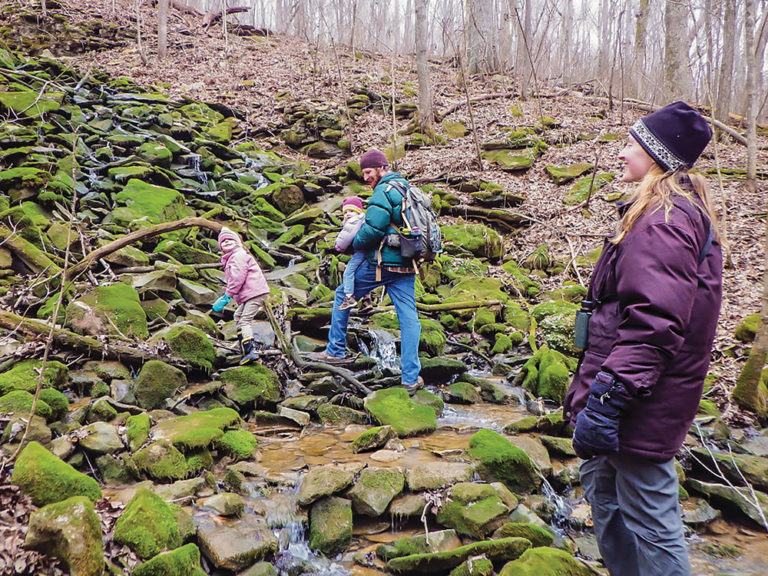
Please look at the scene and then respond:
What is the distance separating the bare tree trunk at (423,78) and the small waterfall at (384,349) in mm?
10697

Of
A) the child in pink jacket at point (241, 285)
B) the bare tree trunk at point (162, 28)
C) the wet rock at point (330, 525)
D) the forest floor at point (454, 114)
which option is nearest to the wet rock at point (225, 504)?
the wet rock at point (330, 525)

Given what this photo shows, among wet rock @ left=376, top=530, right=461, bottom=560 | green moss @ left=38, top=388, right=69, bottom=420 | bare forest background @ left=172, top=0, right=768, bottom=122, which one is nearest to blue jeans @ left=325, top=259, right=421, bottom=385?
wet rock @ left=376, top=530, right=461, bottom=560

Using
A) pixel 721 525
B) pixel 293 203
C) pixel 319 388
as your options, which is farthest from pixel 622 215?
pixel 293 203

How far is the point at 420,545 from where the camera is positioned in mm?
3186

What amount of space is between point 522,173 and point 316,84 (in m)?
11.0

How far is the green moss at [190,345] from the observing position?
5629 mm

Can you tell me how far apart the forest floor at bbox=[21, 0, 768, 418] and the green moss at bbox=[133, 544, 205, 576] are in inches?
234

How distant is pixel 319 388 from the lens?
570 centimetres

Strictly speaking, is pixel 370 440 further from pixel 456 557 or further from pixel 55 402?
pixel 55 402

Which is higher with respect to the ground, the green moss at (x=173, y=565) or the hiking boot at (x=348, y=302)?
the hiking boot at (x=348, y=302)

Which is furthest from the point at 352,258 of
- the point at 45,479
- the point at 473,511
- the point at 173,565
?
the point at 173,565

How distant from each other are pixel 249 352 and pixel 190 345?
2.28 feet

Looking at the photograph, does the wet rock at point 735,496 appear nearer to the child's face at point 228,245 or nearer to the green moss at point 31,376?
the child's face at point 228,245

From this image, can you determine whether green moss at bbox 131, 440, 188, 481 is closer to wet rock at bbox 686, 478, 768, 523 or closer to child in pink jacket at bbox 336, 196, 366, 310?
child in pink jacket at bbox 336, 196, 366, 310
